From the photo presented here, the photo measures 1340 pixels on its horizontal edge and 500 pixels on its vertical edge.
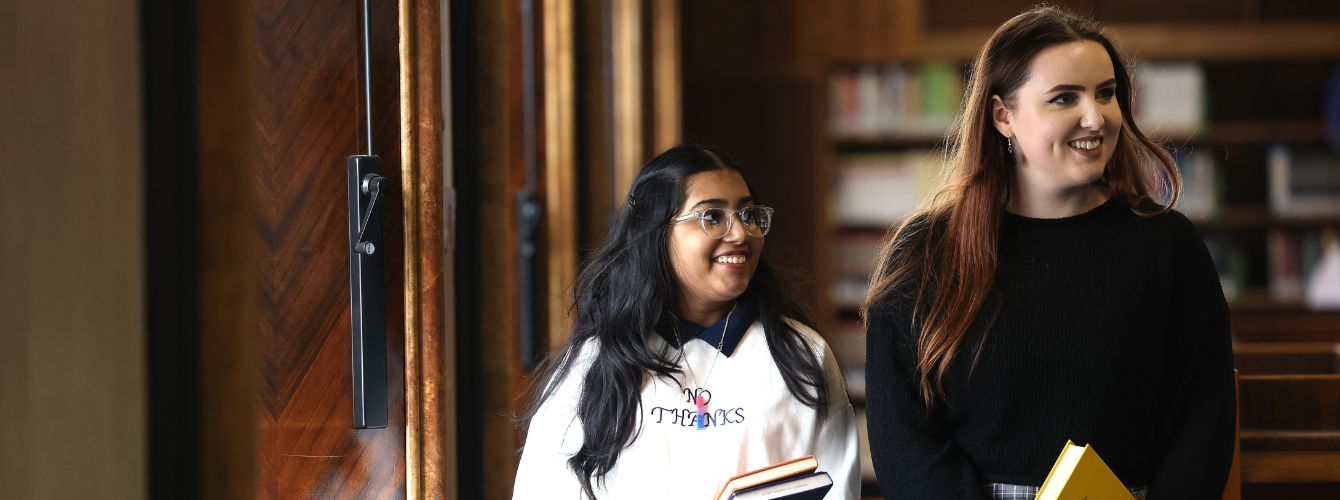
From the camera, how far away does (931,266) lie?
5.16 ft

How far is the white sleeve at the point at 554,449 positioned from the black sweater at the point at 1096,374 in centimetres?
42

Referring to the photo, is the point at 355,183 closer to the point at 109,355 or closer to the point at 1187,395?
the point at 109,355

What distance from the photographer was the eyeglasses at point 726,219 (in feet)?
5.47

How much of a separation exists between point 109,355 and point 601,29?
321cm

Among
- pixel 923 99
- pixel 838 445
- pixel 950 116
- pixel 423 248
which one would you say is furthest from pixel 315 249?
pixel 923 99

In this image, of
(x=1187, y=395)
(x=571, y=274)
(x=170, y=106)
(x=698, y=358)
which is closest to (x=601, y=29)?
(x=571, y=274)

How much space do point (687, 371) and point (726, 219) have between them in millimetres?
211

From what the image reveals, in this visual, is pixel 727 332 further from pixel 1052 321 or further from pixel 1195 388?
pixel 1195 388

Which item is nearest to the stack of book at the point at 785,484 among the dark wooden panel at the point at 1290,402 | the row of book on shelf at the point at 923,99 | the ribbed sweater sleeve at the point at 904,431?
the ribbed sweater sleeve at the point at 904,431

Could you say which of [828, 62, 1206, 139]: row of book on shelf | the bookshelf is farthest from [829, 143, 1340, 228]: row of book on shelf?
[828, 62, 1206, 139]: row of book on shelf

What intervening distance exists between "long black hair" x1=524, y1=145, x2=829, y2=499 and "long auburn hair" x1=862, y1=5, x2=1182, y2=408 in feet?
0.46

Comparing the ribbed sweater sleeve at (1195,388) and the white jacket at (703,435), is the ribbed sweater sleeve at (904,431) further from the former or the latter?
the ribbed sweater sleeve at (1195,388)

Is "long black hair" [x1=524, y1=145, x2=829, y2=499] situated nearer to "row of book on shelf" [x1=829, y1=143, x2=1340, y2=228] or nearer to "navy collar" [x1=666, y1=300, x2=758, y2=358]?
"navy collar" [x1=666, y1=300, x2=758, y2=358]

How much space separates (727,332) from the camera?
1.68 meters
